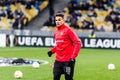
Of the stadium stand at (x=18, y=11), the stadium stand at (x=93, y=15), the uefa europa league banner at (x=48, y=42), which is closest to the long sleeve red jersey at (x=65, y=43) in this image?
the uefa europa league banner at (x=48, y=42)

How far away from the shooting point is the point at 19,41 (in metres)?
37.9

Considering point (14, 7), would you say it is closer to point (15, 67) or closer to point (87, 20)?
point (87, 20)

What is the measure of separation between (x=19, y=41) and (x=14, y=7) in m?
10.1

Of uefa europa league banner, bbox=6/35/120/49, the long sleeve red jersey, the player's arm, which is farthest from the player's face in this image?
uefa europa league banner, bbox=6/35/120/49

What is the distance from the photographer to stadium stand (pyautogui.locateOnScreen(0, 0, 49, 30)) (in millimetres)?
45344

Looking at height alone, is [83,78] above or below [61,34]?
below

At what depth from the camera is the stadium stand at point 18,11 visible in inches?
1785

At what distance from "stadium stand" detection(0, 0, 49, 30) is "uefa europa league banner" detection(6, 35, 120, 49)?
21.8ft

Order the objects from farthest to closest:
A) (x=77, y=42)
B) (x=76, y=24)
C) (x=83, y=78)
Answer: (x=76, y=24) → (x=83, y=78) → (x=77, y=42)

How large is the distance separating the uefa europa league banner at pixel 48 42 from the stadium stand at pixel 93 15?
5981mm

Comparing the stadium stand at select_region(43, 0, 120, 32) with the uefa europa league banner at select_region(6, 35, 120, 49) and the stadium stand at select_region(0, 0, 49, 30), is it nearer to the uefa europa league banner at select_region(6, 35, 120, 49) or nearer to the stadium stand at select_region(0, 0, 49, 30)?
the stadium stand at select_region(0, 0, 49, 30)

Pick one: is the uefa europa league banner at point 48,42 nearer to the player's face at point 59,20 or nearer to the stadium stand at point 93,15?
the stadium stand at point 93,15

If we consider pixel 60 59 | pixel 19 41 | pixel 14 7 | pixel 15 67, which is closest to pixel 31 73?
pixel 15 67

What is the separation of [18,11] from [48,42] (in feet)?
33.7
